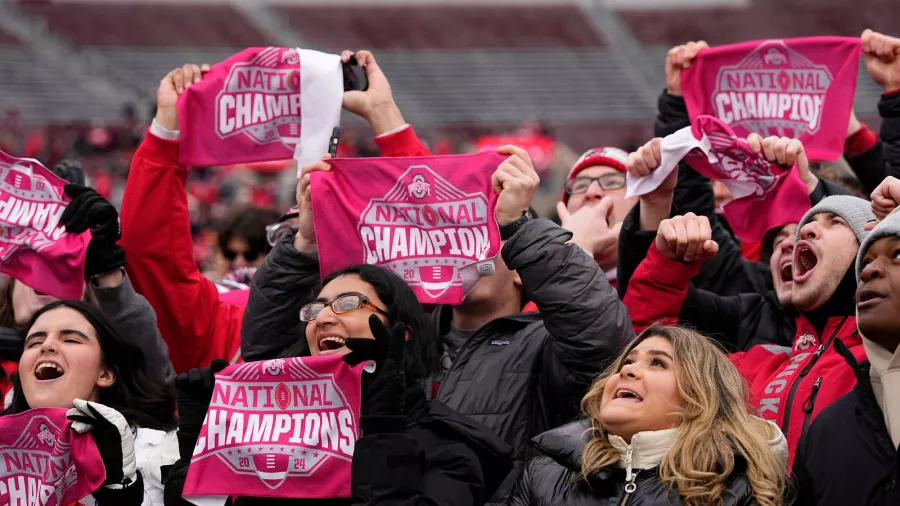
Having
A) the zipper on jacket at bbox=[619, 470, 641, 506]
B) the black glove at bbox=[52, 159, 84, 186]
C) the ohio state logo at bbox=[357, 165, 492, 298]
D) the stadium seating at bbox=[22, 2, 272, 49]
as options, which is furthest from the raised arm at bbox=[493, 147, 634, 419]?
the stadium seating at bbox=[22, 2, 272, 49]

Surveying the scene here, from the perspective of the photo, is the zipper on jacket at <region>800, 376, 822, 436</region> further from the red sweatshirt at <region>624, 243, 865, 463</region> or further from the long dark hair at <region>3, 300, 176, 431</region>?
the long dark hair at <region>3, 300, 176, 431</region>

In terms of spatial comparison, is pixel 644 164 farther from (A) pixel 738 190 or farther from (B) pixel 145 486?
(B) pixel 145 486

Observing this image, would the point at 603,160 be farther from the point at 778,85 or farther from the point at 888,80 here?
the point at 888,80

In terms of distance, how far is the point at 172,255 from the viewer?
175 inches

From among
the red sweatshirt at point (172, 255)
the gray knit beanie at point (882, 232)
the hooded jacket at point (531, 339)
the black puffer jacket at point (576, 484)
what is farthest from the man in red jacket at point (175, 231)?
the gray knit beanie at point (882, 232)

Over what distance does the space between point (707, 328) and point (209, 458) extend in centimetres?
158

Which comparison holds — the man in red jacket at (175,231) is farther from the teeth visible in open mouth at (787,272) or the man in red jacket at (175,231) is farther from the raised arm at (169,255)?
the teeth visible in open mouth at (787,272)

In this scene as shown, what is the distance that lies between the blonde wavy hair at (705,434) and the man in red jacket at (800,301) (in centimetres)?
21

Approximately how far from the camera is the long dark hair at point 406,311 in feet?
11.9

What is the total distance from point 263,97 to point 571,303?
170 centimetres

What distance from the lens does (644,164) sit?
3.96 metres

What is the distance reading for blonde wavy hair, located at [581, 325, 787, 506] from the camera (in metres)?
2.99

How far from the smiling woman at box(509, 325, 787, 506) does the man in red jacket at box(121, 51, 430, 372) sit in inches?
55.7

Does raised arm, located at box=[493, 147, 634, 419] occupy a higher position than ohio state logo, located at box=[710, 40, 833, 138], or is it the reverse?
ohio state logo, located at box=[710, 40, 833, 138]
